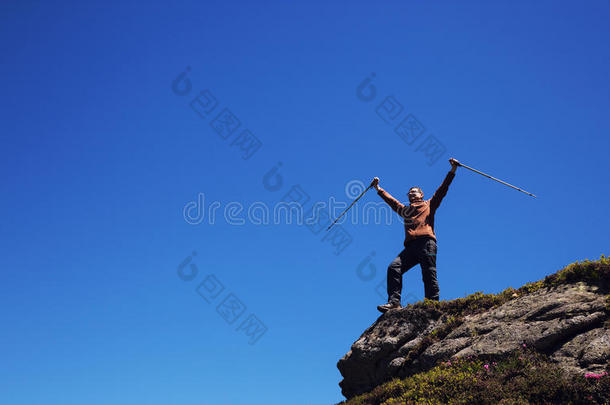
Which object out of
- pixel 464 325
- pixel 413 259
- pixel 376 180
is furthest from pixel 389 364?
pixel 376 180

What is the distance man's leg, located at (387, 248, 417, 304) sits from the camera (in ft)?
46.2

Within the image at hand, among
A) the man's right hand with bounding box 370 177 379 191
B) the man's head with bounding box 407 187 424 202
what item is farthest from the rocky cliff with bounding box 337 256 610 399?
the man's right hand with bounding box 370 177 379 191

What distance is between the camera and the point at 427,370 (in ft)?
36.9

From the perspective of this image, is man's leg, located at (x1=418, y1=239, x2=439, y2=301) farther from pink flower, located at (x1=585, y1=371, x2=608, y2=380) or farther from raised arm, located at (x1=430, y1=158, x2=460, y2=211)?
pink flower, located at (x1=585, y1=371, x2=608, y2=380)

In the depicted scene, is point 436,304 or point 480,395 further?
point 436,304

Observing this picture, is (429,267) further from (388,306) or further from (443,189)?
(443,189)

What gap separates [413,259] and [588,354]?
5.89 metres

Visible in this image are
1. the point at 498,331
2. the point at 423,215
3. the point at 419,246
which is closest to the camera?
the point at 498,331

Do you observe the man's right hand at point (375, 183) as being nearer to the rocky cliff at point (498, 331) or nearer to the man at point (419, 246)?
the man at point (419, 246)

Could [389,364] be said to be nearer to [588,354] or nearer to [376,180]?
[588,354]

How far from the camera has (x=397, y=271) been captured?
1415cm

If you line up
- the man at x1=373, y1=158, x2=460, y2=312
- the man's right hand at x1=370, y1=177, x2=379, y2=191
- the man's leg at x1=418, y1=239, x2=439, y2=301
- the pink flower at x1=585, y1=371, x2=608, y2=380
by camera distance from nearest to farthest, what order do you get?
1. the pink flower at x1=585, y1=371, x2=608, y2=380
2. the man's leg at x1=418, y1=239, x2=439, y2=301
3. the man at x1=373, y1=158, x2=460, y2=312
4. the man's right hand at x1=370, y1=177, x2=379, y2=191

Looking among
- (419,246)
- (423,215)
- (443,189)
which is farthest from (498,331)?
(443,189)

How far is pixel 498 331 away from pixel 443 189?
198 inches
